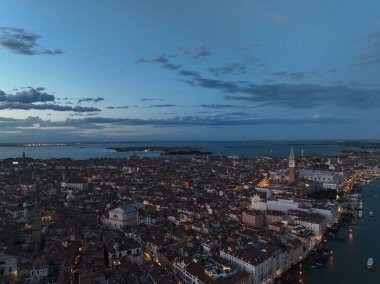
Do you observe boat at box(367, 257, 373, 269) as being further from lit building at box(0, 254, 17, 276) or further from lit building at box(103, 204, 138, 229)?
lit building at box(0, 254, 17, 276)

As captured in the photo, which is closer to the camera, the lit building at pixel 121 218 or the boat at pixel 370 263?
the boat at pixel 370 263

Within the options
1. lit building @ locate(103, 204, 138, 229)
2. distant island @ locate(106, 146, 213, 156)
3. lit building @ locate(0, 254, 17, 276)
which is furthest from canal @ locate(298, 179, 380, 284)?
distant island @ locate(106, 146, 213, 156)

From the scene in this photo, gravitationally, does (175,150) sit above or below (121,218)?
below

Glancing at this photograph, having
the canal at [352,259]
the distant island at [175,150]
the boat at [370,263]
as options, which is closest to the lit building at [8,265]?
the canal at [352,259]

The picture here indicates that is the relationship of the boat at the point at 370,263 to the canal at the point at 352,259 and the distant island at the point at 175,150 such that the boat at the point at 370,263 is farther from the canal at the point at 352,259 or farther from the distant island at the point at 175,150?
the distant island at the point at 175,150

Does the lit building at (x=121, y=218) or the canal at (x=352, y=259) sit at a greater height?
the lit building at (x=121, y=218)

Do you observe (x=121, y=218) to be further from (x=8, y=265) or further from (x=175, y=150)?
(x=175, y=150)

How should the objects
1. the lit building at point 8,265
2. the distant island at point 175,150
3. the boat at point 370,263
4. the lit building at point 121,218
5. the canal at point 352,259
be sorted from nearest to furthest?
the lit building at point 8,265, the canal at point 352,259, the boat at point 370,263, the lit building at point 121,218, the distant island at point 175,150

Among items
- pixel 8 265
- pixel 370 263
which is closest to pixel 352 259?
pixel 370 263
